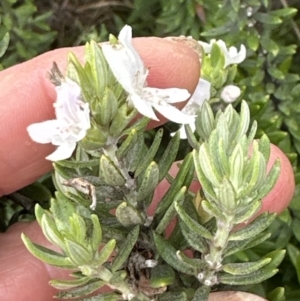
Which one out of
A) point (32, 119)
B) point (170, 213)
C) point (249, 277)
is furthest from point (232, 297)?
point (32, 119)

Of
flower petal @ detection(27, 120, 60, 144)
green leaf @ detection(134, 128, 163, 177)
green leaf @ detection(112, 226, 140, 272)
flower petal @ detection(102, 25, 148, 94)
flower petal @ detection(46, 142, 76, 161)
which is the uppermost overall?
flower petal @ detection(102, 25, 148, 94)

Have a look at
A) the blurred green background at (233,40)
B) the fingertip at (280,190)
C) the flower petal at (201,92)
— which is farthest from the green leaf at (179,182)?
the blurred green background at (233,40)

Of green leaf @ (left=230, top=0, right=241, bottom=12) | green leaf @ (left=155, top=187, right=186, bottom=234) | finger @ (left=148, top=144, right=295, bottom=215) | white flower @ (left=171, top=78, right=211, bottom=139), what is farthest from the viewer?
green leaf @ (left=230, top=0, right=241, bottom=12)

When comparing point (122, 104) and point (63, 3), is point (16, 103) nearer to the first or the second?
point (122, 104)

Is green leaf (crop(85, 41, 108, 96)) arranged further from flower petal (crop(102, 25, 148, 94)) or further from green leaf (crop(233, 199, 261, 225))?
green leaf (crop(233, 199, 261, 225))

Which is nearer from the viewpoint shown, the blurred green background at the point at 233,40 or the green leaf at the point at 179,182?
the green leaf at the point at 179,182

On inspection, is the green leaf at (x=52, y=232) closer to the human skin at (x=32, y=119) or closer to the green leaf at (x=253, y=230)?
the green leaf at (x=253, y=230)

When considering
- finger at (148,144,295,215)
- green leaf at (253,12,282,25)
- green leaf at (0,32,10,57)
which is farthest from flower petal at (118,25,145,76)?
green leaf at (253,12,282,25)
